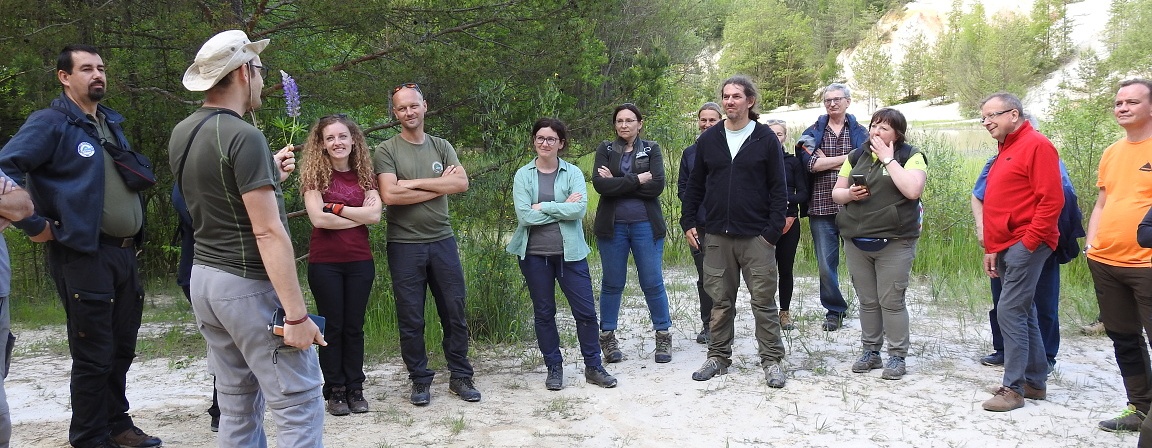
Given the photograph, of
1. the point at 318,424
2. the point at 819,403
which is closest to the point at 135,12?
the point at 318,424

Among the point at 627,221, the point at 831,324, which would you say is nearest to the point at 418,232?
the point at 627,221

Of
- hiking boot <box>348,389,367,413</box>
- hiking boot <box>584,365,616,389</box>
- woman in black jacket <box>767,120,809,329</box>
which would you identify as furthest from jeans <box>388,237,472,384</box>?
woman in black jacket <box>767,120,809,329</box>

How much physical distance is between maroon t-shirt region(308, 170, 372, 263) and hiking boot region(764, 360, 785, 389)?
8.61 feet

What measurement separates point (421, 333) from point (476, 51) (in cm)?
336

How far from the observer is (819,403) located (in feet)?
15.3

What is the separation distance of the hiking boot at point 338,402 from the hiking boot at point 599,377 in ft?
4.97

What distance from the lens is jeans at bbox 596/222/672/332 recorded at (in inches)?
224

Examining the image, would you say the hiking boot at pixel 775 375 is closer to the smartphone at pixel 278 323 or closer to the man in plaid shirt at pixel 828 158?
the man in plaid shirt at pixel 828 158

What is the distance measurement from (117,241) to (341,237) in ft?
3.64

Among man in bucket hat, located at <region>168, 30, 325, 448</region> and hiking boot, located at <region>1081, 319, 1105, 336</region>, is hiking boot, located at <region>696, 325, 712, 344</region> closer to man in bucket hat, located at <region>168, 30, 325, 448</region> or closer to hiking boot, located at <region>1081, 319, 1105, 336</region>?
hiking boot, located at <region>1081, 319, 1105, 336</region>

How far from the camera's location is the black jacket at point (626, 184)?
5590mm

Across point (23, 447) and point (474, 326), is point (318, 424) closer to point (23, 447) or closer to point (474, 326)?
point (23, 447)

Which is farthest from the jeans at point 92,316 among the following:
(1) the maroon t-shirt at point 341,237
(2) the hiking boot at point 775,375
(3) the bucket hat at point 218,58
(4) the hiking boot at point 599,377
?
(2) the hiking boot at point 775,375

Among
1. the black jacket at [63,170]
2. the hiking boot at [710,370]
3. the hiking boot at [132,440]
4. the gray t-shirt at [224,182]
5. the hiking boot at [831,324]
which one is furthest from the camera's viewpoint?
the hiking boot at [831,324]
